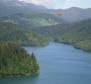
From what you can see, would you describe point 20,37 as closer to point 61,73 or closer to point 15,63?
point 61,73

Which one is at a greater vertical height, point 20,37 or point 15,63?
point 15,63

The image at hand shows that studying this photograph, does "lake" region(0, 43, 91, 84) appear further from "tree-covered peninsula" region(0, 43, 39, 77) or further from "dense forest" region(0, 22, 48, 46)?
"dense forest" region(0, 22, 48, 46)

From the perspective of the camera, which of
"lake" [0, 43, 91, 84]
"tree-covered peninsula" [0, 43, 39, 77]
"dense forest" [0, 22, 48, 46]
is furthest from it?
"dense forest" [0, 22, 48, 46]

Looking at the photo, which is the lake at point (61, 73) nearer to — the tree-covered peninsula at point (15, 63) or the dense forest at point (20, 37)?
the tree-covered peninsula at point (15, 63)

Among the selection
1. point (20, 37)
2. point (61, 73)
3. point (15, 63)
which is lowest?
point (20, 37)

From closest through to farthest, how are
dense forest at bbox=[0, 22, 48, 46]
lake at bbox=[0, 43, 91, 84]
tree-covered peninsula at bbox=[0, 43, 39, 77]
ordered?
lake at bbox=[0, 43, 91, 84] → tree-covered peninsula at bbox=[0, 43, 39, 77] → dense forest at bbox=[0, 22, 48, 46]

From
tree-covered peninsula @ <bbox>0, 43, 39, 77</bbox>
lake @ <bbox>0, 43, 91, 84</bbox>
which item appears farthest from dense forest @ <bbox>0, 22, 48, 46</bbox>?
tree-covered peninsula @ <bbox>0, 43, 39, 77</bbox>

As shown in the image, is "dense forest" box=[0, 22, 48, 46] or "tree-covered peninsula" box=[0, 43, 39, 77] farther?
"dense forest" box=[0, 22, 48, 46]

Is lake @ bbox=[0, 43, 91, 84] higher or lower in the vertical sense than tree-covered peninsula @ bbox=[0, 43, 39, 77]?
lower

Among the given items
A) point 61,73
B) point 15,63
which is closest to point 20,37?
point 61,73
